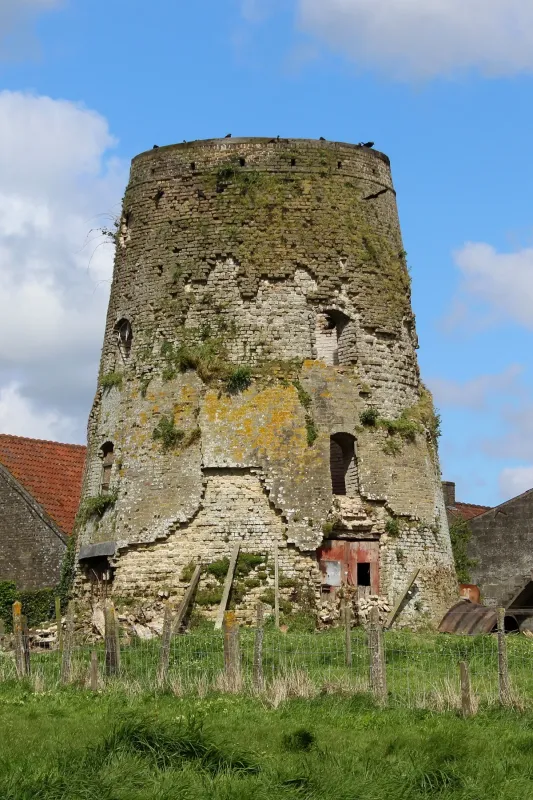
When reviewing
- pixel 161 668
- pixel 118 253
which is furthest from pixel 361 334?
pixel 161 668

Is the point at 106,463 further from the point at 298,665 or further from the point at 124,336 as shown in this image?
the point at 298,665

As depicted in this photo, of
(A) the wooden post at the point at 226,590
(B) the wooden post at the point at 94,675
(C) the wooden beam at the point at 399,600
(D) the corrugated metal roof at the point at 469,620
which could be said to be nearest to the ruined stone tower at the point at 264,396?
(C) the wooden beam at the point at 399,600

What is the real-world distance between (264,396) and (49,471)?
10396 millimetres

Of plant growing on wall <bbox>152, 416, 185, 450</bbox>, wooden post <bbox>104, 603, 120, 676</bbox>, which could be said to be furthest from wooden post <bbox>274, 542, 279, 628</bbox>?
wooden post <bbox>104, 603, 120, 676</bbox>

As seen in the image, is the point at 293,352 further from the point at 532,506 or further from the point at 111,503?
the point at 532,506

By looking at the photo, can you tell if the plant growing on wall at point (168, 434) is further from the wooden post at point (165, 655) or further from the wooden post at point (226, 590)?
the wooden post at point (165, 655)

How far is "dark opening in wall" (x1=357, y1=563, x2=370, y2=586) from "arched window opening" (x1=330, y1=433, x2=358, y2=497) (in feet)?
4.40

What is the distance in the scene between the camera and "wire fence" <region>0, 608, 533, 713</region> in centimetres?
1691

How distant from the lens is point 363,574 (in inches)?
1027

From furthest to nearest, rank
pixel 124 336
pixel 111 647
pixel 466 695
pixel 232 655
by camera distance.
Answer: pixel 124 336
pixel 111 647
pixel 232 655
pixel 466 695

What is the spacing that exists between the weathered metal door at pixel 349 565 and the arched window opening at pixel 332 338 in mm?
3519

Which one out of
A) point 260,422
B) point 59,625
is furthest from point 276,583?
point 59,625

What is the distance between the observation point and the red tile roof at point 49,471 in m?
33.5

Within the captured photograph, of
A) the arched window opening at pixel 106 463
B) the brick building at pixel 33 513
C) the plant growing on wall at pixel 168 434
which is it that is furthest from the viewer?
the brick building at pixel 33 513
